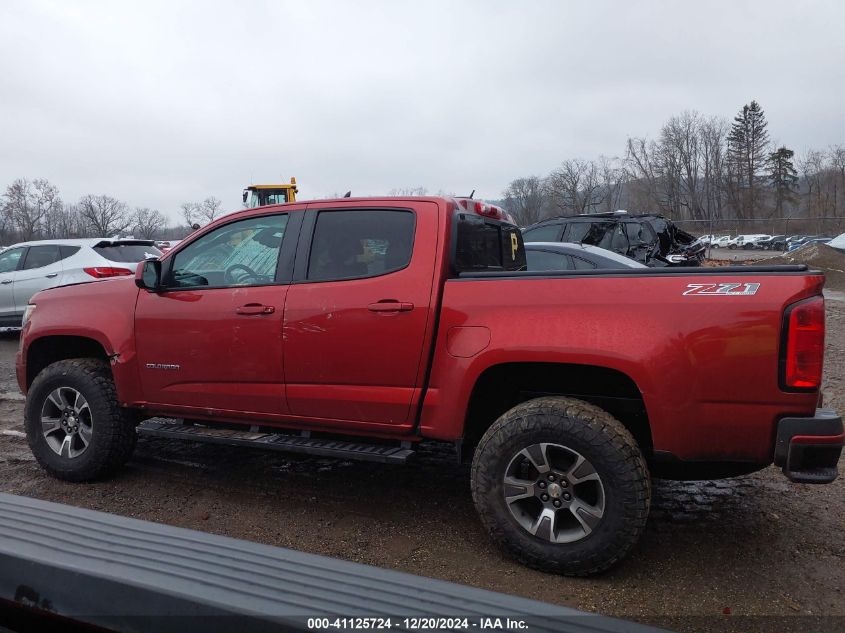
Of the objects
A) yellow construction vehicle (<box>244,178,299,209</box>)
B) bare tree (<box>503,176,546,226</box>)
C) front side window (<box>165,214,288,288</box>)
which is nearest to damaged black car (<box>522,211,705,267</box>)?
front side window (<box>165,214,288,288</box>)

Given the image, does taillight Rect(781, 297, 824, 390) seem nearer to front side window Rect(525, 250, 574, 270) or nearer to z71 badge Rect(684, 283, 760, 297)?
z71 badge Rect(684, 283, 760, 297)

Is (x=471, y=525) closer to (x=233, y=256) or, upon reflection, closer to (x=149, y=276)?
(x=233, y=256)

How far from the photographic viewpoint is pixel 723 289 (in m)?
2.90

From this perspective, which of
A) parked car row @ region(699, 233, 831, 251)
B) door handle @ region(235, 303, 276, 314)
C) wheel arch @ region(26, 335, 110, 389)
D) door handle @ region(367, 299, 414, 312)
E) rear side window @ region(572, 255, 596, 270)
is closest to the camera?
door handle @ region(367, 299, 414, 312)

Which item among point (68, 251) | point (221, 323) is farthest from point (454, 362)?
point (68, 251)

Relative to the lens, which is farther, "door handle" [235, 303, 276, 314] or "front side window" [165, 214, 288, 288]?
"front side window" [165, 214, 288, 288]

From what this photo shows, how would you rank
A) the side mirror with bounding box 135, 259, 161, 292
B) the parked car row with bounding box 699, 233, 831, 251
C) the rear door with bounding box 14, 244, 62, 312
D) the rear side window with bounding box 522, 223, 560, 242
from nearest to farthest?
the side mirror with bounding box 135, 259, 161, 292 → the rear door with bounding box 14, 244, 62, 312 → the rear side window with bounding box 522, 223, 560, 242 → the parked car row with bounding box 699, 233, 831, 251

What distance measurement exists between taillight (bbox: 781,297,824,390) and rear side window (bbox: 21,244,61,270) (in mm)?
11204

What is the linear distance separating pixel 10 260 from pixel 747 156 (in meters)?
85.1

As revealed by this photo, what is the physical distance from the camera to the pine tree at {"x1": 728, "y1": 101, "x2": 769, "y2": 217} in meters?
79.2

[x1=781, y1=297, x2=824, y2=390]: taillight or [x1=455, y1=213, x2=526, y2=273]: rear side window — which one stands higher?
[x1=455, y1=213, x2=526, y2=273]: rear side window

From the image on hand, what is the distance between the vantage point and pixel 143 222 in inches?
2987

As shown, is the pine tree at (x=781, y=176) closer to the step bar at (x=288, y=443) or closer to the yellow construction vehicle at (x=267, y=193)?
the yellow construction vehicle at (x=267, y=193)

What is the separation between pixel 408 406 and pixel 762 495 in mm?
2493
